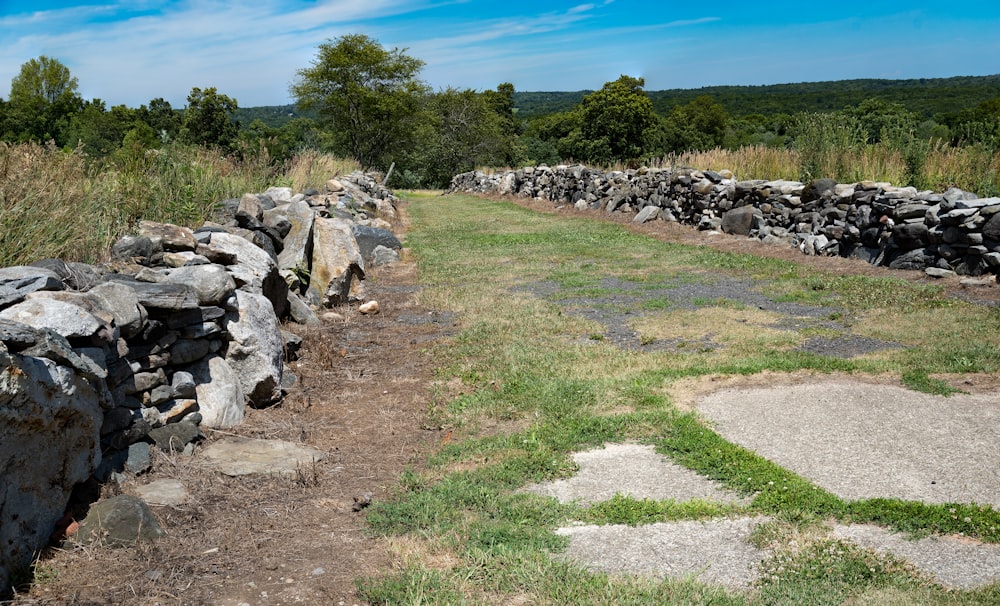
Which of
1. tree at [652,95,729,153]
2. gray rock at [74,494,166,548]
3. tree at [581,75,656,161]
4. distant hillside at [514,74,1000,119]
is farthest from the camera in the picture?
distant hillside at [514,74,1000,119]

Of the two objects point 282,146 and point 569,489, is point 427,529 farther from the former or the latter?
point 282,146

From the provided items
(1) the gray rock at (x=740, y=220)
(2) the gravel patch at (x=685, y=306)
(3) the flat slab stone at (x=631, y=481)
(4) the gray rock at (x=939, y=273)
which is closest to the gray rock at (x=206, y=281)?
(3) the flat slab stone at (x=631, y=481)

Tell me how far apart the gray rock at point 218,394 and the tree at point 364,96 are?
134ft

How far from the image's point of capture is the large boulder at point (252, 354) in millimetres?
5734

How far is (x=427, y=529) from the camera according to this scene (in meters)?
3.85

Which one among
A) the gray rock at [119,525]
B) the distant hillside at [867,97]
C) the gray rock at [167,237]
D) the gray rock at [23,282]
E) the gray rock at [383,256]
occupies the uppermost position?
the distant hillside at [867,97]

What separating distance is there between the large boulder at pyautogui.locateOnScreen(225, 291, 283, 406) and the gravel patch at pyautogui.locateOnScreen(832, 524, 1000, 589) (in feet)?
13.5

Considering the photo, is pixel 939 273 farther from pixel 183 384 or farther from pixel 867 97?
pixel 867 97

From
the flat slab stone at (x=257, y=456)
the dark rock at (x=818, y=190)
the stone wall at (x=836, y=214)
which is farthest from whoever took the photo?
the dark rock at (x=818, y=190)

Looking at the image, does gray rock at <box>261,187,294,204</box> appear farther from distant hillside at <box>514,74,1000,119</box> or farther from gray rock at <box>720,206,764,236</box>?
distant hillside at <box>514,74,1000,119</box>

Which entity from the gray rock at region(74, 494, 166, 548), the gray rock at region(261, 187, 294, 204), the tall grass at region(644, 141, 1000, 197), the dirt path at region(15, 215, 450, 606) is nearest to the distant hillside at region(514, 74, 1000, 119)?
the tall grass at region(644, 141, 1000, 197)

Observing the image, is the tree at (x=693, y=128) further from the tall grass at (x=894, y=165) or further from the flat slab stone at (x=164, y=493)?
the flat slab stone at (x=164, y=493)

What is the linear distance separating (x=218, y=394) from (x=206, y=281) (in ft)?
2.82

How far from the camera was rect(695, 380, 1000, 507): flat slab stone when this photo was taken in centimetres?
409
